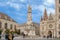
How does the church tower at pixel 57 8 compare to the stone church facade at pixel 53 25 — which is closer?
the church tower at pixel 57 8

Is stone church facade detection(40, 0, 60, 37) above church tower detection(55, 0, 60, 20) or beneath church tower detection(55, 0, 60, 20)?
beneath

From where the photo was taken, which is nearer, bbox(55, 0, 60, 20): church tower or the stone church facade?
bbox(55, 0, 60, 20): church tower

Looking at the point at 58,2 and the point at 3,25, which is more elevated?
the point at 58,2

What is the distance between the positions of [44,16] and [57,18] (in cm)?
3539

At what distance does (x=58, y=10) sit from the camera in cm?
6831

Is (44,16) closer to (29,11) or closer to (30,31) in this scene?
(29,11)

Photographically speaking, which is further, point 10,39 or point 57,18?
point 57,18

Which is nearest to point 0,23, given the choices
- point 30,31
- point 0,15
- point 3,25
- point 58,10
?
point 3,25

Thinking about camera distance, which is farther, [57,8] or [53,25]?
[53,25]

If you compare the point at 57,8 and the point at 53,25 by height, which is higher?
the point at 57,8

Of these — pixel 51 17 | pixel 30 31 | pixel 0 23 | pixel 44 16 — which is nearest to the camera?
pixel 30 31

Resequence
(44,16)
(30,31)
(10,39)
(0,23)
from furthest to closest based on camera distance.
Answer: (44,16), (0,23), (30,31), (10,39)

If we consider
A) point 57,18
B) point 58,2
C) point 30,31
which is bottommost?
point 30,31

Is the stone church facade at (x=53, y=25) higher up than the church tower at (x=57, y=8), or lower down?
lower down
